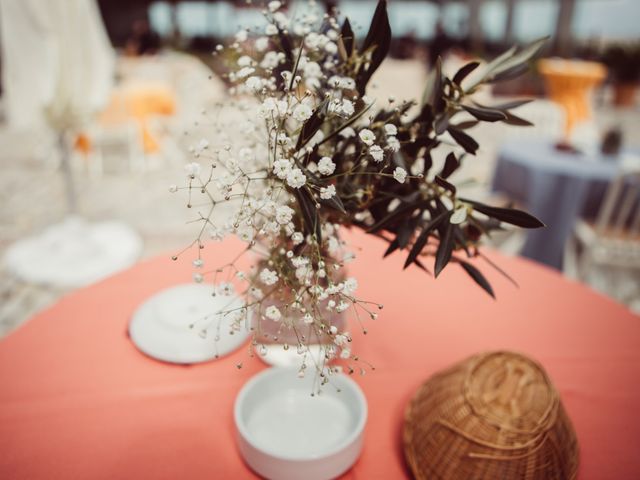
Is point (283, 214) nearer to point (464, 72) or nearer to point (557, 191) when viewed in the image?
point (464, 72)

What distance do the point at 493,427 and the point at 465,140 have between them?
0.44 metres

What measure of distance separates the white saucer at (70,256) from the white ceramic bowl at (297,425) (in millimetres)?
2250

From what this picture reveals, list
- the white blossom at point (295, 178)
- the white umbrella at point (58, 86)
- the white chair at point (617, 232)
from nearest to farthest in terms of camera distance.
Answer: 1. the white blossom at point (295, 178)
2. the white umbrella at point (58, 86)
3. the white chair at point (617, 232)

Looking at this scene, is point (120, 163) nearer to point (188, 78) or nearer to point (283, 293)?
point (188, 78)

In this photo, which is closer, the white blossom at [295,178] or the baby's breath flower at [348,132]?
the white blossom at [295,178]

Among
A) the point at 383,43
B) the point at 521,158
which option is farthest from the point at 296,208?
the point at 521,158

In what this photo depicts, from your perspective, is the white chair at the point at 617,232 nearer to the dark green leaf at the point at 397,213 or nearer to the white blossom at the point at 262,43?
the dark green leaf at the point at 397,213

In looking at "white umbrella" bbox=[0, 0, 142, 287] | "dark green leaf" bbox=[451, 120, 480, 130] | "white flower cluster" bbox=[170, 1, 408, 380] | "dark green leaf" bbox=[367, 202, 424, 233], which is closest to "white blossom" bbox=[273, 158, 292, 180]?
"white flower cluster" bbox=[170, 1, 408, 380]

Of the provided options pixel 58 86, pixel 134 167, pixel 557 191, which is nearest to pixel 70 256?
pixel 58 86

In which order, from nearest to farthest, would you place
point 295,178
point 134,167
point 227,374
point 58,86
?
1. point 295,178
2. point 227,374
3. point 58,86
4. point 134,167

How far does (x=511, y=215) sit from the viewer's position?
714 millimetres

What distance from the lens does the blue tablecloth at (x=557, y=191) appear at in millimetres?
2584

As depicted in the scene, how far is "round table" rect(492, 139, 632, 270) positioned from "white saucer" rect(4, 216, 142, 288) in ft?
8.10

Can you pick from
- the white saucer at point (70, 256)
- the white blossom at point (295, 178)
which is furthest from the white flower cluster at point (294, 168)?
the white saucer at point (70, 256)
